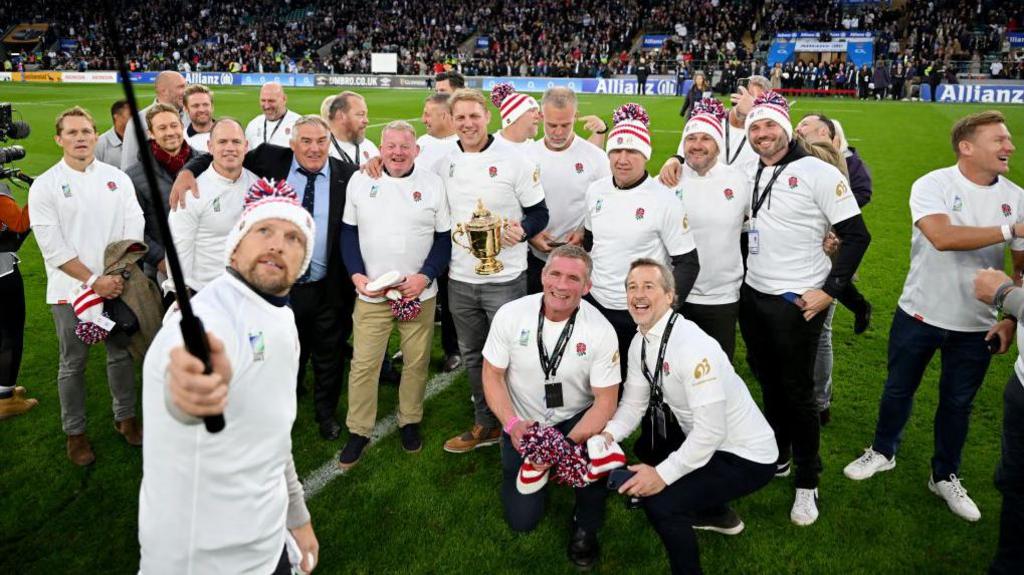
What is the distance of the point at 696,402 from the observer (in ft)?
11.3

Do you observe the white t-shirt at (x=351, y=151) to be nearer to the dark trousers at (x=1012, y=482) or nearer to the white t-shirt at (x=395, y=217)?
the white t-shirt at (x=395, y=217)

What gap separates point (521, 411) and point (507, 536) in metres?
0.74

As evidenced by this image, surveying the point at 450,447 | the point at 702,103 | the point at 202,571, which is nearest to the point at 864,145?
the point at 702,103

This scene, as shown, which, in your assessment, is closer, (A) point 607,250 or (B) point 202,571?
(B) point 202,571

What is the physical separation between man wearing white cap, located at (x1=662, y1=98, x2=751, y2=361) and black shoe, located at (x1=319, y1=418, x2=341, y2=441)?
280 centimetres

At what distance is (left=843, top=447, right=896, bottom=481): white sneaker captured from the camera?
463cm

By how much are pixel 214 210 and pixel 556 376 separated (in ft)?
8.47

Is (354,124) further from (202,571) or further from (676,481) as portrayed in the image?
(202,571)

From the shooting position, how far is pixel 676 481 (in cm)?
355

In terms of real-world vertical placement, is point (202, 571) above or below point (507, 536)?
above

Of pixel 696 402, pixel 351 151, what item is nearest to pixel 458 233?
pixel 351 151

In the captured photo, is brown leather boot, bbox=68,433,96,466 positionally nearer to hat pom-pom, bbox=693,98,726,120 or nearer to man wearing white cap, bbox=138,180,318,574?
man wearing white cap, bbox=138,180,318,574

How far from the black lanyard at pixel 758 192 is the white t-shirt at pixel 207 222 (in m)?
3.35

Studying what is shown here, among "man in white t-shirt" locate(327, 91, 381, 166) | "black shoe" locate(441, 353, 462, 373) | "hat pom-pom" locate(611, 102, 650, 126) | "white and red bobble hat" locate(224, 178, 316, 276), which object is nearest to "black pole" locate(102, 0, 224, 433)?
"white and red bobble hat" locate(224, 178, 316, 276)
